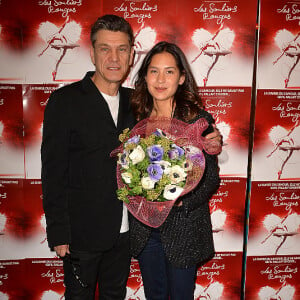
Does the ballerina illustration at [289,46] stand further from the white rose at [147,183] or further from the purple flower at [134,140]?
the white rose at [147,183]

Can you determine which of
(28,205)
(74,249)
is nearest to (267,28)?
(74,249)

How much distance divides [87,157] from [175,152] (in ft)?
2.09

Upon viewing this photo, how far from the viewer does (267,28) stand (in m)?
2.36

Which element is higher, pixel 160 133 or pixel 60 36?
pixel 60 36

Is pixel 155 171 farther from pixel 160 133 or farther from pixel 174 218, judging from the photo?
pixel 174 218

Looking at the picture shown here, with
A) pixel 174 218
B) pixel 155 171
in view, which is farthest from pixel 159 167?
pixel 174 218

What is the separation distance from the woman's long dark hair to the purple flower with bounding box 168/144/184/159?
396mm

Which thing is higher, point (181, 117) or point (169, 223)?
point (181, 117)

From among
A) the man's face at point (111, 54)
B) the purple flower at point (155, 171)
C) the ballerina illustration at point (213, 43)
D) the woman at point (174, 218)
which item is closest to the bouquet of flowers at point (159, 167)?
the purple flower at point (155, 171)

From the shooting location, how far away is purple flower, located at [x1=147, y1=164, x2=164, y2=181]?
1.41m

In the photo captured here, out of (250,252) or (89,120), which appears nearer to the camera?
(89,120)

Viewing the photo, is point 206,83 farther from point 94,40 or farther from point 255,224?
point 255,224

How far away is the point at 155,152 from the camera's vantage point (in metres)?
1.44

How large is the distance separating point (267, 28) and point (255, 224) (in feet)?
5.32
